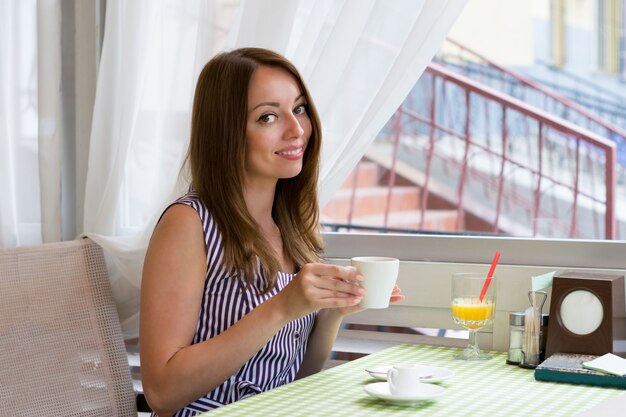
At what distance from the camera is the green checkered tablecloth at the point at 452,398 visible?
4.37 ft

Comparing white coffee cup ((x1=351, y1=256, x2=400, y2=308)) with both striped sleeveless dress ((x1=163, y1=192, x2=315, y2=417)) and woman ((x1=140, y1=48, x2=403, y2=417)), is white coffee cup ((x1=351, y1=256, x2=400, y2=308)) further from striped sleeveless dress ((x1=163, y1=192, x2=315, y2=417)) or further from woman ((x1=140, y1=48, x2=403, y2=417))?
striped sleeveless dress ((x1=163, y1=192, x2=315, y2=417))

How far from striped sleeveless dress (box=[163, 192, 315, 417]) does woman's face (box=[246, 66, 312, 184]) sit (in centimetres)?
15

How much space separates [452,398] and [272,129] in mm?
630

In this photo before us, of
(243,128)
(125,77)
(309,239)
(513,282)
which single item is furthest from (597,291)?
(125,77)

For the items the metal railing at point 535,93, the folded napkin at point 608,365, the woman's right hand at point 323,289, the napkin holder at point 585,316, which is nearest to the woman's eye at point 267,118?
the woman's right hand at point 323,289

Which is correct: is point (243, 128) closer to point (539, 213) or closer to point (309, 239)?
point (309, 239)

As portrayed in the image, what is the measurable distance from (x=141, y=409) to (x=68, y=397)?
20cm

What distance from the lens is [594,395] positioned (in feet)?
4.69

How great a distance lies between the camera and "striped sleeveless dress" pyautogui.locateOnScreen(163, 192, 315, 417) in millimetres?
1657

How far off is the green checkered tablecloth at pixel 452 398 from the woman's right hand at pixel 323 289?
14 cm

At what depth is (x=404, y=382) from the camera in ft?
4.52

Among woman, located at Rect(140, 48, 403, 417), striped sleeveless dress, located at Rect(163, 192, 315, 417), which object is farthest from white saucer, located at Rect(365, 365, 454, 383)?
striped sleeveless dress, located at Rect(163, 192, 315, 417)

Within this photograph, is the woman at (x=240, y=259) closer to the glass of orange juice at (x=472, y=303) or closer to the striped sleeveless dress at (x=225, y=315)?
the striped sleeveless dress at (x=225, y=315)

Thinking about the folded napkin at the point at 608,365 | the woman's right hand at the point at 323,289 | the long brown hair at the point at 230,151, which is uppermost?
the long brown hair at the point at 230,151
